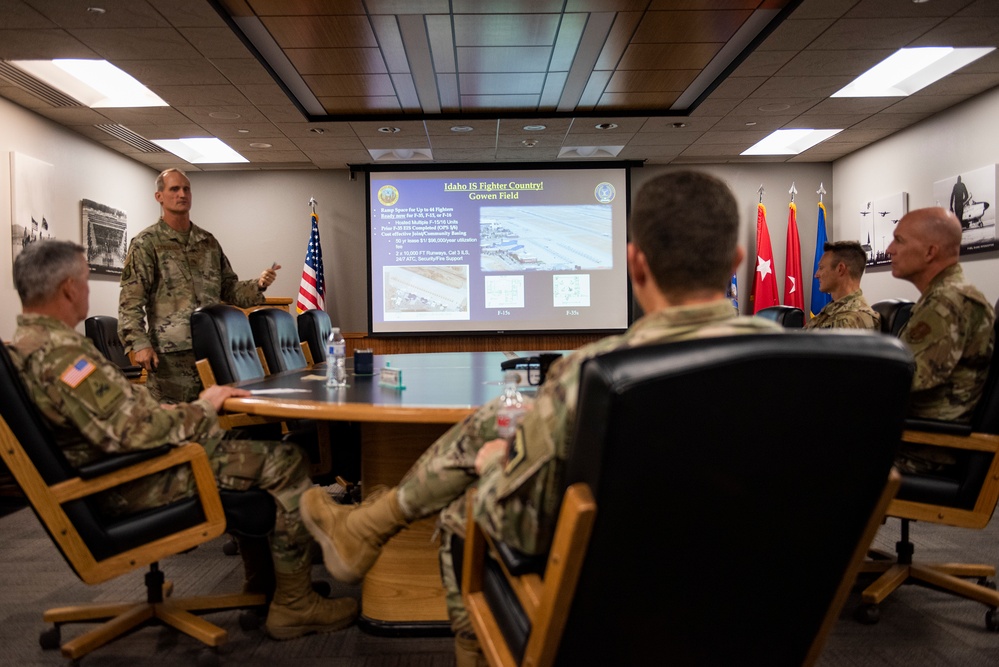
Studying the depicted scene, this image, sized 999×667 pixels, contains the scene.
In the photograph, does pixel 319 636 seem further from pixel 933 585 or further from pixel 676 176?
pixel 933 585

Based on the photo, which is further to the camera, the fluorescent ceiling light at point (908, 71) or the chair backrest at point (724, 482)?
the fluorescent ceiling light at point (908, 71)

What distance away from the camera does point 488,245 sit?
7.83m

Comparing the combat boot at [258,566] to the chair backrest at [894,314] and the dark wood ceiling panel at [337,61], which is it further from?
the dark wood ceiling panel at [337,61]

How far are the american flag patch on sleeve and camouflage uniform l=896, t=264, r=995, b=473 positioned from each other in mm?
2311

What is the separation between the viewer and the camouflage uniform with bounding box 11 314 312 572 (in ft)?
5.64

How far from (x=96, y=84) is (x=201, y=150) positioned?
1949mm

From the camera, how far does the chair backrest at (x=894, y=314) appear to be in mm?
3082

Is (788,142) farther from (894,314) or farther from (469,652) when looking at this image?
(469,652)

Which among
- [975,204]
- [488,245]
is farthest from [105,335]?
[975,204]

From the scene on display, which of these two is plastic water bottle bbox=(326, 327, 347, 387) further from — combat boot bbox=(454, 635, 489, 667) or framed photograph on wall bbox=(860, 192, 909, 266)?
framed photograph on wall bbox=(860, 192, 909, 266)

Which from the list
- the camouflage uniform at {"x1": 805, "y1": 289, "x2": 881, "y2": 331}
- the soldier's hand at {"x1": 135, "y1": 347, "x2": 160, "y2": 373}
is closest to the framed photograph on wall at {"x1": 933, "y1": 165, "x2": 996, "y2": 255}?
the camouflage uniform at {"x1": 805, "y1": 289, "x2": 881, "y2": 331}

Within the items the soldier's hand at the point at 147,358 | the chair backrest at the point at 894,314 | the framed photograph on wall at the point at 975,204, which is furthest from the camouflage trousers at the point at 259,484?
the framed photograph on wall at the point at 975,204

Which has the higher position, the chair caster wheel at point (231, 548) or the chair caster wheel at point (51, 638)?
the chair caster wheel at point (51, 638)

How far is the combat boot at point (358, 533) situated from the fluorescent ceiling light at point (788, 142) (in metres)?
6.50
